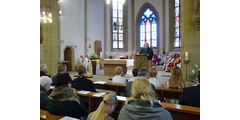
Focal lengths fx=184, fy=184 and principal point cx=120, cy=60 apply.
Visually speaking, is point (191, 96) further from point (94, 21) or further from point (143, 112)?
point (94, 21)

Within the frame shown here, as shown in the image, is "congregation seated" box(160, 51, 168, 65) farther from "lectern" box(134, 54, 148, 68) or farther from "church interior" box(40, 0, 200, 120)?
"lectern" box(134, 54, 148, 68)

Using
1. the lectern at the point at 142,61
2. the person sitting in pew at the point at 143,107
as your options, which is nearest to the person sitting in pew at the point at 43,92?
the person sitting in pew at the point at 143,107

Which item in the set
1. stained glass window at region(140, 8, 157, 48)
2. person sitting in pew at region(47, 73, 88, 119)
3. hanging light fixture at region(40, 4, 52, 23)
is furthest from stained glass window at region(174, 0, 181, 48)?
person sitting in pew at region(47, 73, 88, 119)

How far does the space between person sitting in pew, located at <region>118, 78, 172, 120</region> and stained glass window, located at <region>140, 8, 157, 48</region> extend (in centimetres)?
1535

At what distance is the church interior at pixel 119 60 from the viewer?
2422 millimetres

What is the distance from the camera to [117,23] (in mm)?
17375

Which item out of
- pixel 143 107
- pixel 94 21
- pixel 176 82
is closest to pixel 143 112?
pixel 143 107

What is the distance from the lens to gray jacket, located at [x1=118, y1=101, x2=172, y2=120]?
1663 millimetres

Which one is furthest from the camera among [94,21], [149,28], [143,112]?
[149,28]

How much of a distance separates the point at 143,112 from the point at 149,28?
1618 centimetres

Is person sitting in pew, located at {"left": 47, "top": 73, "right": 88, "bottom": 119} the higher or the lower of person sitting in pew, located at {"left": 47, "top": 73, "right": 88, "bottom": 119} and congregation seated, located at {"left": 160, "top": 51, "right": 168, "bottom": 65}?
the lower
